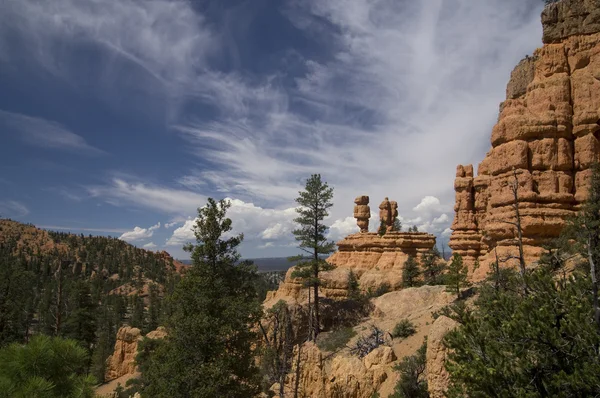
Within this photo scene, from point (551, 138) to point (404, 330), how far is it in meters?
18.9

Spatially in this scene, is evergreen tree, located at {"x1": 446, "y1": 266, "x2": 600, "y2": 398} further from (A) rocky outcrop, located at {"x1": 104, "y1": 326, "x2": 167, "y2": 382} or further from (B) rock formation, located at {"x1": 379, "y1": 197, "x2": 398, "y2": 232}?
(B) rock formation, located at {"x1": 379, "y1": 197, "x2": 398, "y2": 232}

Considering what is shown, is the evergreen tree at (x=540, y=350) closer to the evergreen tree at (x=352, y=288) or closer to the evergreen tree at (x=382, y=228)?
the evergreen tree at (x=352, y=288)

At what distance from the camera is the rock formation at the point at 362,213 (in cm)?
6028

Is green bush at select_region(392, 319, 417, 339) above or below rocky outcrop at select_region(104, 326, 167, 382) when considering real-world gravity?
above

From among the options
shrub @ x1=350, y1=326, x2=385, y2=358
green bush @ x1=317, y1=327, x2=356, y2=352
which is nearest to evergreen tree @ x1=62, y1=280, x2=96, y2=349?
green bush @ x1=317, y1=327, x2=356, y2=352

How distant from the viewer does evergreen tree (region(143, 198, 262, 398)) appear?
537 inches

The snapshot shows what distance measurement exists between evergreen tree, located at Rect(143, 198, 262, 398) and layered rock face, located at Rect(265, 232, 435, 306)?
1935cm

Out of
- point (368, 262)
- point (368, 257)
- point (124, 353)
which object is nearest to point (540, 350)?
point (368, 262)

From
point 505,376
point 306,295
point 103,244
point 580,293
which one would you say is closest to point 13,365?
point 505,376

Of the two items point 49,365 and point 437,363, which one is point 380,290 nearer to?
point 437,363

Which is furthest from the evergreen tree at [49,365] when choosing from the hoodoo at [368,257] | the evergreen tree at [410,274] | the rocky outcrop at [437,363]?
the evergreen tree at [410,274]

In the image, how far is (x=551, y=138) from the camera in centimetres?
2747

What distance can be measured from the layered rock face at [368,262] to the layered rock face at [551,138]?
1461 cm

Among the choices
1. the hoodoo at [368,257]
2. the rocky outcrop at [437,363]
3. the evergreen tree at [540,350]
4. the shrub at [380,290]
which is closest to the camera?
the evergreen tree at [540,350]
